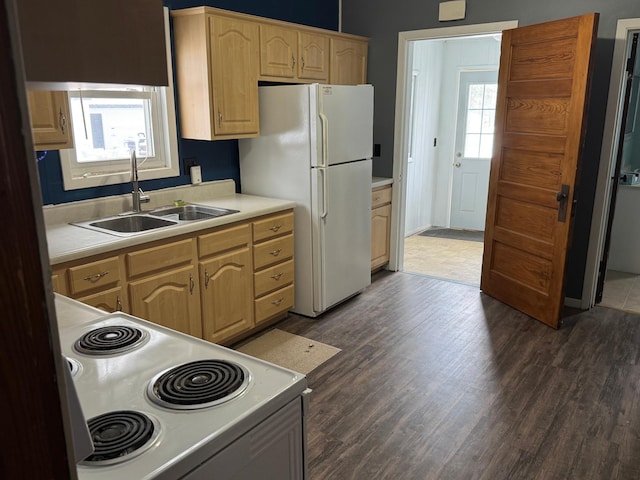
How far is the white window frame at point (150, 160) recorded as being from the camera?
2912 millimetres

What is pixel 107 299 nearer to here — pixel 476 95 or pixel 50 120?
pixel 50 120

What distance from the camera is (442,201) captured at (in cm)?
673

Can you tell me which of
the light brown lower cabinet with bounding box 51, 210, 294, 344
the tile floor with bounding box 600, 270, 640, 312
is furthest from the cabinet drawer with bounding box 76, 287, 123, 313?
the tile floor with bounding box 600, 270, 640, 312

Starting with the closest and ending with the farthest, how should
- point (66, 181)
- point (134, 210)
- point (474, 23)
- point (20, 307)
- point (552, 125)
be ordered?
1. point (20, 307)
2. point (66, 181)
3. point (134, 210)
4. point (552, 125)
5. point (474, 23)

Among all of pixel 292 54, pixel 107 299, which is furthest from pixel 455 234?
pixel 107 299

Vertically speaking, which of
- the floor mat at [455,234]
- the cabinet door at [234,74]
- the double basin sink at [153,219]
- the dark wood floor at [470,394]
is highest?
the cabinet door at [234,74]

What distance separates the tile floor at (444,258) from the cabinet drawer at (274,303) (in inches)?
65.5

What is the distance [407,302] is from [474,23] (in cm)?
233

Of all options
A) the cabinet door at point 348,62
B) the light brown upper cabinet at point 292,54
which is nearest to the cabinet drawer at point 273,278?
the light brown upper cabinet at point 292,54

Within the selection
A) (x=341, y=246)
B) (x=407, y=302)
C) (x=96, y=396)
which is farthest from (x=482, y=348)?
(x=96, y=396)

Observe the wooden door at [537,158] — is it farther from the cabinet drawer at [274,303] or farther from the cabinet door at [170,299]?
the cabinet door at [170,299]

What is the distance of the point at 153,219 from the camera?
3.08m

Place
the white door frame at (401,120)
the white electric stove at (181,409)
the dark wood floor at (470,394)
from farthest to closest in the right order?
the white door frame at (401,120)
the dark wood floor at (470,394)
the white electric stove at (181,409)

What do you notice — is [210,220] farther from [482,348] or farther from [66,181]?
[482,348]
